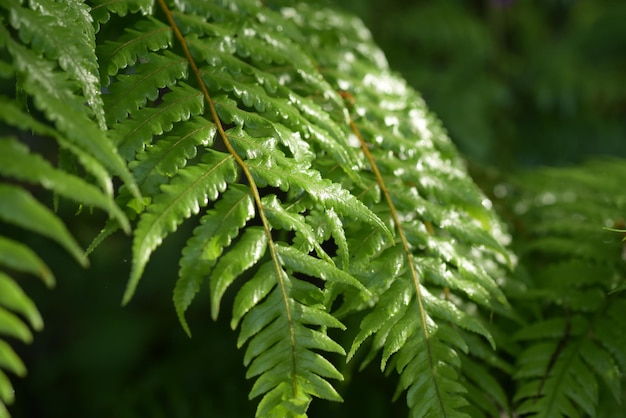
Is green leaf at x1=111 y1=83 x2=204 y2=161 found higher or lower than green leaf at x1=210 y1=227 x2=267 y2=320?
higher

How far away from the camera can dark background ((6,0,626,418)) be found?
7.55ft

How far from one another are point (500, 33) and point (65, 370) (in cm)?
344

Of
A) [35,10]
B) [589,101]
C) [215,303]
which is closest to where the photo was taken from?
[215,303]

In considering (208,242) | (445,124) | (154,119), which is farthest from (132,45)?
(445,124)

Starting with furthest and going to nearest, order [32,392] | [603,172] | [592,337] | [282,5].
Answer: [32,392], [603,172], [282,5], [592,337]

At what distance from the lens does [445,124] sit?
3291 millimetres

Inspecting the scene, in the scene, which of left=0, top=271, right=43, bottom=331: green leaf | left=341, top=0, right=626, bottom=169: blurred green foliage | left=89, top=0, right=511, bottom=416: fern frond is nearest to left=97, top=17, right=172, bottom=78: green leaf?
left=89, top=0, right=511, bottom=416: fern frond

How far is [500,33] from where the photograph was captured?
12.8ft

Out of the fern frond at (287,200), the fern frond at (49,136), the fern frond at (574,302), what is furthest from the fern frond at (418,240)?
the fern frond at (49,136)

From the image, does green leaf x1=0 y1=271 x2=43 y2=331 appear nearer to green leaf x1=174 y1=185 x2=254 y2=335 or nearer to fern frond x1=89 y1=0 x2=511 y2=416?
fern frond x1=89 y1=0 x2=511 y2=416

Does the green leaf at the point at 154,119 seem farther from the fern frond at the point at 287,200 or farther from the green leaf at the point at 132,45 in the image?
the green leaf at the point at 132,45

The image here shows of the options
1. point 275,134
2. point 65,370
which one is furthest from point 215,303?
point 65,370

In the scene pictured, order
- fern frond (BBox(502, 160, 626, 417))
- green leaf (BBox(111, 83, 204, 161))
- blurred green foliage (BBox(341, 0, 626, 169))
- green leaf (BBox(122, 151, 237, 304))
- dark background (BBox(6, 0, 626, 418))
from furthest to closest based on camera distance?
blurred green foliage (BBox(341, 0, 626, 169)) < dark background (BBox(6, 0, 626, 418)) < fern frond (BBox(502, 160, 626, 417)) < green leaf (BBox(111, 83, 204, 161)) < green leaf (BBox(122, 151, 237, 304))

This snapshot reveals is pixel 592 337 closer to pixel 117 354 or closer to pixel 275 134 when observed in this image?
pixel 275 134
